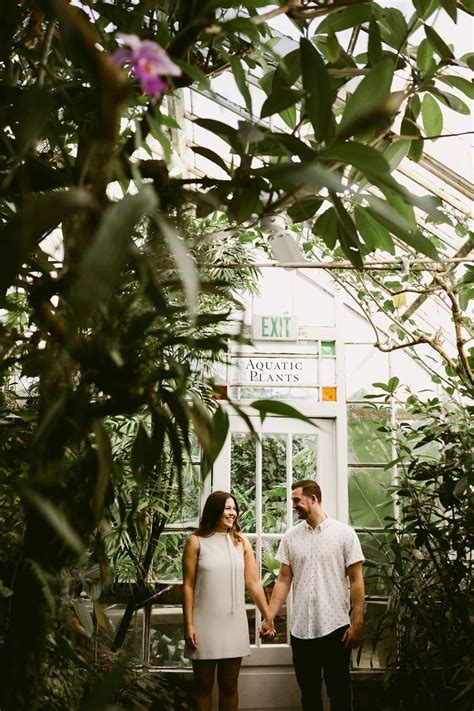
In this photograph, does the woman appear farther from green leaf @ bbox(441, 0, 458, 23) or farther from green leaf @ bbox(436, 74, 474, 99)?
green leaf @ bbox(441, 0, 458, 23)

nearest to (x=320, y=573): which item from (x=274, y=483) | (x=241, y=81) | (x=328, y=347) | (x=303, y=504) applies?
(x=303, y=504)

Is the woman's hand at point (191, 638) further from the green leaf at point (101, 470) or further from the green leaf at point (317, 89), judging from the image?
the green leaf at point (317, 89)

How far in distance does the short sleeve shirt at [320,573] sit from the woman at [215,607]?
23cm

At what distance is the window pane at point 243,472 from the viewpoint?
5273 mm

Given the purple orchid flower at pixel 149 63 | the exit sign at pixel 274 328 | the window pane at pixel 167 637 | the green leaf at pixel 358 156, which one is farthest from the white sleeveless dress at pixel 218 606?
the purple orchid flower at pixel 149 63

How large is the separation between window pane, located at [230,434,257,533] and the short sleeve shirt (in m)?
1.19

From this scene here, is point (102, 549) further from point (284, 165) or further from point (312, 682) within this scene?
point (312, 682)

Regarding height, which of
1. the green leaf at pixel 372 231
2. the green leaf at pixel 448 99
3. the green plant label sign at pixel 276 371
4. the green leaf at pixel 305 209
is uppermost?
the green plant label sign at pixel 276 371

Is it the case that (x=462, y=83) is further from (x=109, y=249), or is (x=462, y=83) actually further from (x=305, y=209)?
(x=109, y=249)

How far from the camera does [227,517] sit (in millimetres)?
3891

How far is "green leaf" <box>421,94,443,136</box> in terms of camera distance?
1160 mm

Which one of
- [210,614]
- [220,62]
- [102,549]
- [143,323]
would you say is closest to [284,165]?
[143,323]

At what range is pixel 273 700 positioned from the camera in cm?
484

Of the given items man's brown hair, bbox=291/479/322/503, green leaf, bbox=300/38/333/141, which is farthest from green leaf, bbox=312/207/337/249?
man's brown hair, bbox=291/479/322/503
